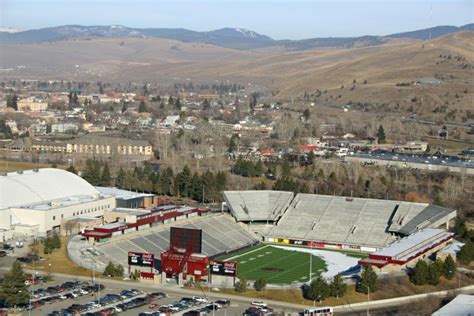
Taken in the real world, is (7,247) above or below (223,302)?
below

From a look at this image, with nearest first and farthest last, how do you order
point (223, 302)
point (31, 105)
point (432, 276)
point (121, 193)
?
point (223, 302) < point (432, 276) < point (121, 193) < point (31, 105)

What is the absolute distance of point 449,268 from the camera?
28.7 m

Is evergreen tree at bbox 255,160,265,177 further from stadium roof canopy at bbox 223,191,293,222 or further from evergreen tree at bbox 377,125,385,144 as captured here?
evergreen tree at bbox 377,125,385,144

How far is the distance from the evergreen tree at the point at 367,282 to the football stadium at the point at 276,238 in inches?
83.2

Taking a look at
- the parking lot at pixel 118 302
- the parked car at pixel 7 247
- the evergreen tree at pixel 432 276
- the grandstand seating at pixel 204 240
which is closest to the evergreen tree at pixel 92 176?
the grandstand seating at pixel 204 240

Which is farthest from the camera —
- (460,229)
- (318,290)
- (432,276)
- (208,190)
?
(208,190)

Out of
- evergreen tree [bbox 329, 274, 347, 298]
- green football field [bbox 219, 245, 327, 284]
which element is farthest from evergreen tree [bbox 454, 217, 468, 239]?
evergreen tree [bbox 329, 274, 347, 298]

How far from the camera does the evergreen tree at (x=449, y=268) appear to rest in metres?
28.7

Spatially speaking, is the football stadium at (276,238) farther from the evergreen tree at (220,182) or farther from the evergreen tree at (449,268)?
the evergreen tree at (220,182)

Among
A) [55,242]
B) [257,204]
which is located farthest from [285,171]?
[55,242]

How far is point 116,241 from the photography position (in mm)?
31875

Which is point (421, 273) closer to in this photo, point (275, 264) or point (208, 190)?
point (275, 264)

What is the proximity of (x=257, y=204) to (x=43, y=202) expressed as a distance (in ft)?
30.9

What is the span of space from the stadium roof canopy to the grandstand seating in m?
0.63
